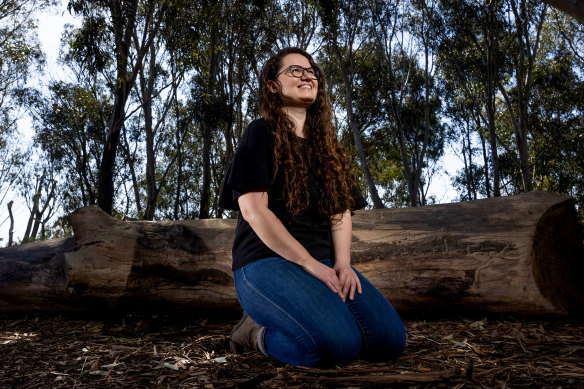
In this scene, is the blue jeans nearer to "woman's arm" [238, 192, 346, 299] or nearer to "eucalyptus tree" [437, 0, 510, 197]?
"woman's arm" [238, 192, 346, 299]

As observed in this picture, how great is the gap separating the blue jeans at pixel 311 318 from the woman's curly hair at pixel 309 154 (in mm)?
355

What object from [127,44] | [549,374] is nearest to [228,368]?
[549,374]

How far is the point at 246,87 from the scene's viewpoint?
50.9 feet

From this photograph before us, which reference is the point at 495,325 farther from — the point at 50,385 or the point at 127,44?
the point at 127,44

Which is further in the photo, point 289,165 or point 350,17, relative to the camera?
point 350,17

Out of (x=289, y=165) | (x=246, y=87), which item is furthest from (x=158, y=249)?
(x=246, y=87)

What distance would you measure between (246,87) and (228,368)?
13983 mm

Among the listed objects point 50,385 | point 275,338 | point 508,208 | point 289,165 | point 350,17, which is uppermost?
point 350,17

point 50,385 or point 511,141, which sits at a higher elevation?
point 511,141

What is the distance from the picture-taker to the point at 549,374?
6.34 ft

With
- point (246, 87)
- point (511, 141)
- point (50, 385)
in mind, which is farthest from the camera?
point (511, 141)

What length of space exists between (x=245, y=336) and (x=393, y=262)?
1.27 meters

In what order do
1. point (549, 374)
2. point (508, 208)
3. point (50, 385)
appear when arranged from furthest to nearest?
point (508, 208) < point (50, 385) < point (549, 374)

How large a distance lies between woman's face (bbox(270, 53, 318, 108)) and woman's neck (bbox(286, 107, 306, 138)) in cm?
3
